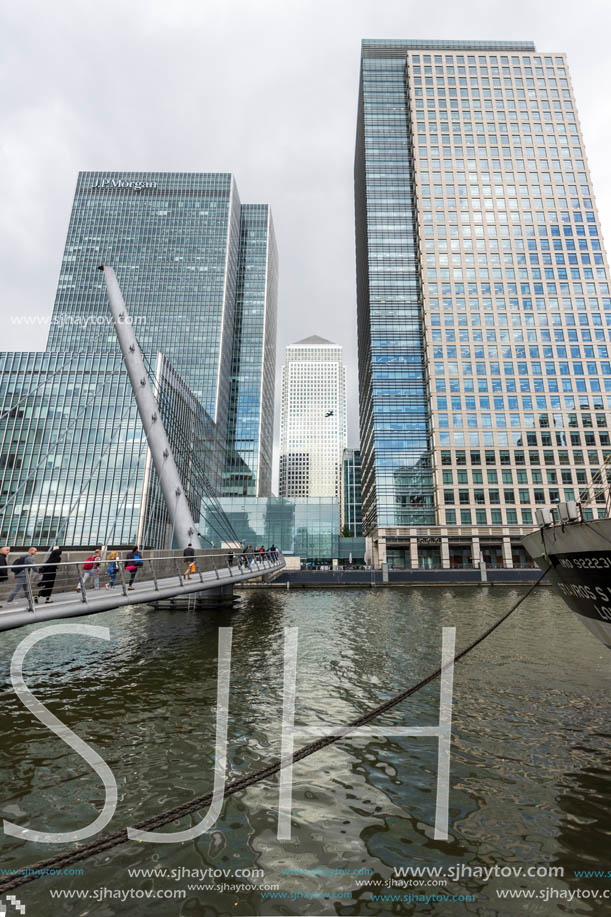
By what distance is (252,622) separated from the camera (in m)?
23.9

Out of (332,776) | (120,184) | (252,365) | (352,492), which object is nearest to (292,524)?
(252,365)

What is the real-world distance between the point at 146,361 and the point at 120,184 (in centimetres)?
Result: 9397

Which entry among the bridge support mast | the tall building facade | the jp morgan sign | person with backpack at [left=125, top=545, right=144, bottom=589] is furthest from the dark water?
the jp morgan sign

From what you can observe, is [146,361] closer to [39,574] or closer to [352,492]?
[39,574]

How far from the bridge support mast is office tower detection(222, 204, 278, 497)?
87517mm

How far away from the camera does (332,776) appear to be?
6785 millimetres

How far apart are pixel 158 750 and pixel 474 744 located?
5881mm

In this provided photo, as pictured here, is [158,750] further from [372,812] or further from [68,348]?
[68,348]

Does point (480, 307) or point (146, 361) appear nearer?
point (480, 307)

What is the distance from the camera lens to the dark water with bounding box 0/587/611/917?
4.40 meters

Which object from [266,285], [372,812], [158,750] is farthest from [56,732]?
[266,285]

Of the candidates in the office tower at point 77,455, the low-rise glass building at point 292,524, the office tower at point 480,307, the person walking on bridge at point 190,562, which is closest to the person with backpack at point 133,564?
the person walking on bridge at point 190,562

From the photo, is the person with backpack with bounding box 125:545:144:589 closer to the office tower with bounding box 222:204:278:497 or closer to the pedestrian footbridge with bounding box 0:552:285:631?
the pedestrian footbridge with bounding box 0:552:285:631

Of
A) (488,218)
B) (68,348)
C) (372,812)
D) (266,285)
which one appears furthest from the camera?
(266,285)
